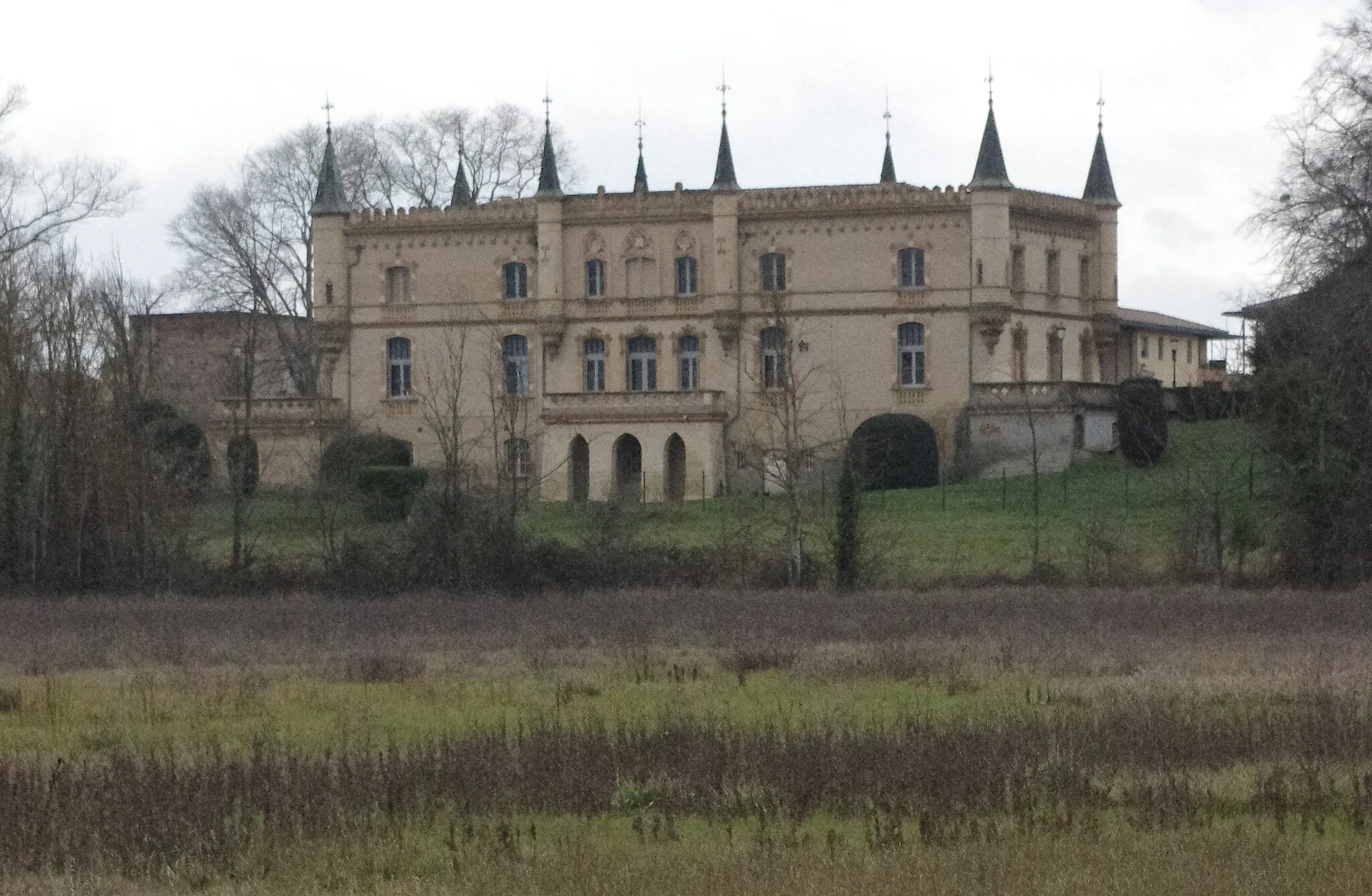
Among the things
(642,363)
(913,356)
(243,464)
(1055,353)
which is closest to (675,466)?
(642,363)

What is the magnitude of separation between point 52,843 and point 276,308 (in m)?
63.0

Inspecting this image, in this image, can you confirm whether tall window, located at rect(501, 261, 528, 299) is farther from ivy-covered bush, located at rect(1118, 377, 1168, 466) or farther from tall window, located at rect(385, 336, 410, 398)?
ivy-covered bush, located at rect(1118, 377, 1168, 466)

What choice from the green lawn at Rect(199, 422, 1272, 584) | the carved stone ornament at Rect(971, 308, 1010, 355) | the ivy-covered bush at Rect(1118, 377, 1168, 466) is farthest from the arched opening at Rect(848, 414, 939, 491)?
the ivy-covered bush at Rect(1118, 377, 1168, 466)

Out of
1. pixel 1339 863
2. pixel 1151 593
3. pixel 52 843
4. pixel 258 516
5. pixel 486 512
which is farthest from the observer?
pixel 258 516

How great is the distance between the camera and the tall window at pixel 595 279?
58.6 meters

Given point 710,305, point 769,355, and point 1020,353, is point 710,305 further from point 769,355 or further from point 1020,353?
point 1020,353

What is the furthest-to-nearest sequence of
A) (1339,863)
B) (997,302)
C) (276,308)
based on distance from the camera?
(276,308) → (997,302) → (1339,863)

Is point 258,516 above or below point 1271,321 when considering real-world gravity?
below

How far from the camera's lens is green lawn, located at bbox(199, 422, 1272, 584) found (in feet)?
119

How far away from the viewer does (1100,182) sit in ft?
195

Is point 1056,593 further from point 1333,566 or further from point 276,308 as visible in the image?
point 276,308

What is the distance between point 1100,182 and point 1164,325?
8.29 metres

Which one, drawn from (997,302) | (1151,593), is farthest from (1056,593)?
(997,302)

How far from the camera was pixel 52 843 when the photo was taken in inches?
501
